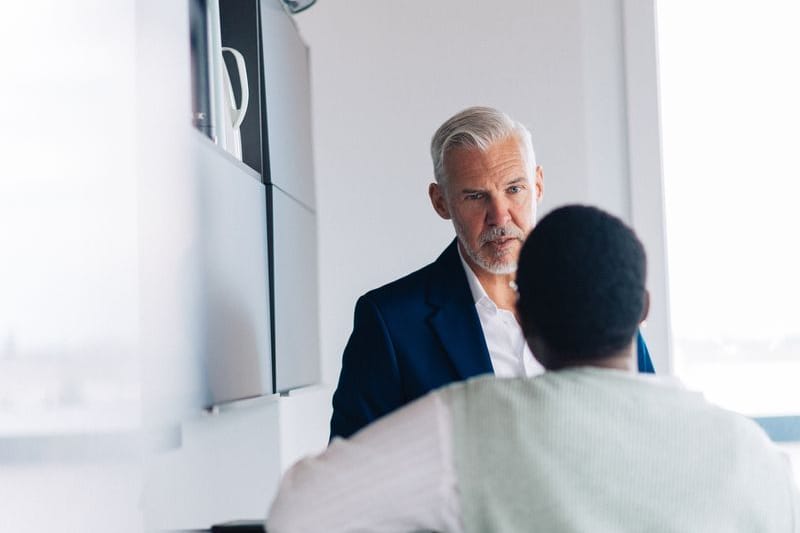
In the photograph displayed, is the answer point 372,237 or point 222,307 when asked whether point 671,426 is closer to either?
point 222,307

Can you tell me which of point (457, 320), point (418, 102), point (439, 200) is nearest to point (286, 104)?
point (439, 200)

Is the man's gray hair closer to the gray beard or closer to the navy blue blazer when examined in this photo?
the gray beard

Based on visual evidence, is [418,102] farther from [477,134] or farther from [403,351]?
[403,351]

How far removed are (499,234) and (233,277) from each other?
0.48 meters

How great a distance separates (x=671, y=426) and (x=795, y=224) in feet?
7.94

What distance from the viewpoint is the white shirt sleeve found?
0.93 metres

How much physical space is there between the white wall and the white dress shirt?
1.25m

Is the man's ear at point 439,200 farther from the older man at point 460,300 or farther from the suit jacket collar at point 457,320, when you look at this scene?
the suit jacket collar at point 457,320

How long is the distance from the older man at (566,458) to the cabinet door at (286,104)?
1111 mm

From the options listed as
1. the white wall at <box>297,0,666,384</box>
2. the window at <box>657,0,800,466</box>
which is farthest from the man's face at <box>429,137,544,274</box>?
the window at <box>657,0,800,466</box>

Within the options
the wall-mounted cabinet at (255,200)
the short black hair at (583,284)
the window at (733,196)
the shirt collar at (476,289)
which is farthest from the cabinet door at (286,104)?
the window at (733,196)

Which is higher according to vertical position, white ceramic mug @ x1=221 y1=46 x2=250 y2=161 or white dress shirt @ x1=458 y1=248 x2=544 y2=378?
white ceramic mug @ x1=221 y1=46 x2=250 y2=161

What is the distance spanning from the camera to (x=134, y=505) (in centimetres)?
115

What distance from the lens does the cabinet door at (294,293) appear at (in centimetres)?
206
